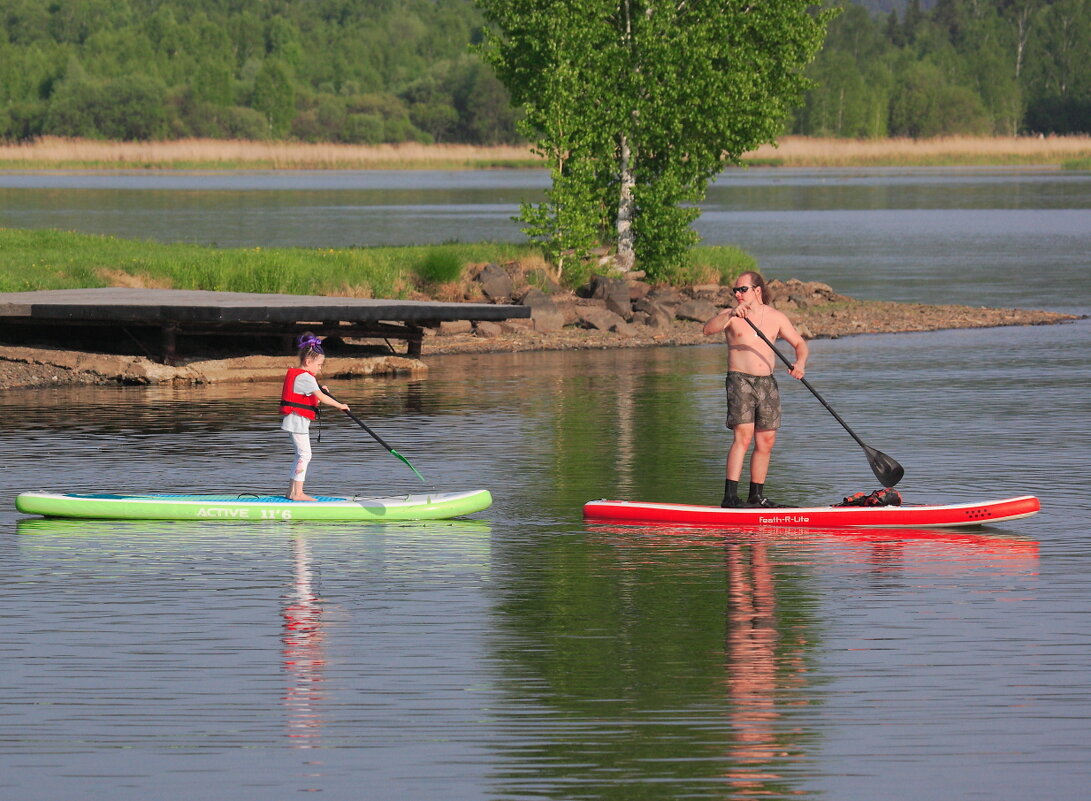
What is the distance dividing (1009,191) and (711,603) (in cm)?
9506

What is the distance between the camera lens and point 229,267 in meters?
32.8

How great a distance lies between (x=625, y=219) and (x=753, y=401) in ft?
83.2

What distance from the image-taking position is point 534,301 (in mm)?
33500

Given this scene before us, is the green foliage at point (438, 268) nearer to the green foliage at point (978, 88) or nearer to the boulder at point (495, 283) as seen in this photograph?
the boulder at point (495, 283)

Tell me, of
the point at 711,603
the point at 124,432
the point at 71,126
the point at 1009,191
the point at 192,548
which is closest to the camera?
the point at 711,603

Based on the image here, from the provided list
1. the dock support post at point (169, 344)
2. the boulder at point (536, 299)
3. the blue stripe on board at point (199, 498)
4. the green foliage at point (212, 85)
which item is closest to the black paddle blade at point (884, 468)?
the blue stripe on board at point (199, 498)

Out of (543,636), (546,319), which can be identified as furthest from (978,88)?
(543,636)

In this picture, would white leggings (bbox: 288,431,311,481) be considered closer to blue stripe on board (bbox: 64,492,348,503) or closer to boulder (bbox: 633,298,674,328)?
blue stripe on board (bbox: 64,492,348,503)

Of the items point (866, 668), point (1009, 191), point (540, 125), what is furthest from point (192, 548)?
point (1009, 191)

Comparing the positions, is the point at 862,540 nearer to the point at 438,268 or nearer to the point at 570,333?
the point at 570,333

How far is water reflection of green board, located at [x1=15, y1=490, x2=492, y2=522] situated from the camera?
15.2m

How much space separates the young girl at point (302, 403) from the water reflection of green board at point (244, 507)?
0.20 m

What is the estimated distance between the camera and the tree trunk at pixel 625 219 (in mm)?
40031

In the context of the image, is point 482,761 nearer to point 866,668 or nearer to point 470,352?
point 866,668
